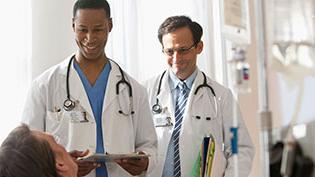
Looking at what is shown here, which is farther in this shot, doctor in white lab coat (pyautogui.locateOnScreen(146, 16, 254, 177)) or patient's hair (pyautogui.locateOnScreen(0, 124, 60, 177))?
doctor in white lab coat (pyautogui.locateOnScreen(146, 16, 254, 177))

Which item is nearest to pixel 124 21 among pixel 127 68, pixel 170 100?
pixel 127 68

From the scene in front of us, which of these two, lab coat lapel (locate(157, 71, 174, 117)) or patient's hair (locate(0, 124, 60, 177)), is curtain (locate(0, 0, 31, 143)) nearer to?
lab coat lapel (locate(157, 71, 174, 117))

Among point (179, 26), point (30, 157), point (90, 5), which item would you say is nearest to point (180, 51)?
point (179, 26)

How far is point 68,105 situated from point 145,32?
1015 millimetres

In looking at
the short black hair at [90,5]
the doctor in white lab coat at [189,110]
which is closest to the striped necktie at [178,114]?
the doctor in white lab coat at [189,110]

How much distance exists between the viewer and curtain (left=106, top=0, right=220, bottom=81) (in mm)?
2994

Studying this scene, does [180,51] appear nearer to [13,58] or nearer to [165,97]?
[165,97]

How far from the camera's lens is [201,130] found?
251 centimetres

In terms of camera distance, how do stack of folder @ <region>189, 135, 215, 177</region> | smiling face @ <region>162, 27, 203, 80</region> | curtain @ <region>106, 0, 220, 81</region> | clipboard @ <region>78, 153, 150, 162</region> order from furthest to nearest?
curtain @ <region>106, 0, 220, 81</region> < smiling face @ <region>162, 27, 203, 80</region> < stack of folder @ <region>189, 135, 215, 177</region> < clipboard @ <region>78, 153, 150, 162</region>

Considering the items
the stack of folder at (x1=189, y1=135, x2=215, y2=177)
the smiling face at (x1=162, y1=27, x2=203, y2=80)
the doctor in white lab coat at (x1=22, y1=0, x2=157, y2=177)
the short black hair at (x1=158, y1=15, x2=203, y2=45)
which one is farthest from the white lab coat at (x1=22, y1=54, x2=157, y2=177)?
the short black hair at (x1=158, y1=15, x2=203, y2=45)

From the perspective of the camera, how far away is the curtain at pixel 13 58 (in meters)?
2.65

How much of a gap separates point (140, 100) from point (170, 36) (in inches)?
17.2

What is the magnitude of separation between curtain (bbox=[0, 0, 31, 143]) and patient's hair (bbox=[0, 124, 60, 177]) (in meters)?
1.12

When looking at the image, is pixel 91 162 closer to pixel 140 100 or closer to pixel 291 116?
pixel 140 100
